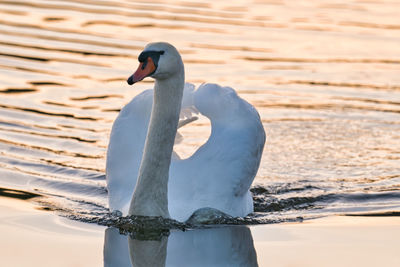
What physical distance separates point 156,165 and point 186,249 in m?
0.78

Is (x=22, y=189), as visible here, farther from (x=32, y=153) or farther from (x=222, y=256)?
(x=222, y=256)

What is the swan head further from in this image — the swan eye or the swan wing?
the swan wing

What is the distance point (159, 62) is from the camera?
8.33 metres

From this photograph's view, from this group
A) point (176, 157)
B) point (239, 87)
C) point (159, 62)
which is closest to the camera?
point (159, 62)

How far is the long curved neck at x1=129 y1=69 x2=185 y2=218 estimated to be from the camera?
870cm

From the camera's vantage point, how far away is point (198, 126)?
13.0 meters

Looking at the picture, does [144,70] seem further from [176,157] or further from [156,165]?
[176,157]

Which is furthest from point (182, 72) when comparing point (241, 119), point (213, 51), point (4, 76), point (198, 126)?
point (213, 51)

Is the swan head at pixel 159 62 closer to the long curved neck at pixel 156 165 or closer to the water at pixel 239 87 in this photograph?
the long curved neck at pixel 156 165

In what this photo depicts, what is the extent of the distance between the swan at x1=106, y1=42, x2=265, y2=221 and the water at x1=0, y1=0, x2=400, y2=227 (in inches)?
21.9

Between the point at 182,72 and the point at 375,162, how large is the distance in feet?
12.5

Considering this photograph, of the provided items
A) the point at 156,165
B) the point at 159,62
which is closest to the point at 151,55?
the point at 159,62

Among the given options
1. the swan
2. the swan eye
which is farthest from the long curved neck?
the swan eye

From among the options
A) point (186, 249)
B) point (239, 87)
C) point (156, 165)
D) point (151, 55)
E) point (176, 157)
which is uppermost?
point (239, 87)
